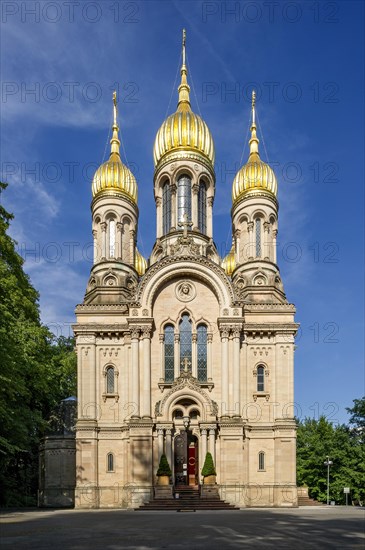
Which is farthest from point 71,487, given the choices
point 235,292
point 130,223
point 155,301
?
point 130,223

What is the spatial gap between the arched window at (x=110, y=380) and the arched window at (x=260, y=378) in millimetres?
8973

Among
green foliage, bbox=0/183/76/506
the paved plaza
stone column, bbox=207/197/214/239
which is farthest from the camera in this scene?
stone column, bbox=207/197/214/239

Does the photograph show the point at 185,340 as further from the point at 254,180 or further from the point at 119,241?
the point at 254,180

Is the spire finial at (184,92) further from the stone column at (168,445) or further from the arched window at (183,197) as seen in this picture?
the stone column at (168,445)

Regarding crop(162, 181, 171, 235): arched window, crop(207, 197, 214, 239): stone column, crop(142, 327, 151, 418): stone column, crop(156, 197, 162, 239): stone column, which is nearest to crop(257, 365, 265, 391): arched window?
crop(142, 327, 151, 418): stone column

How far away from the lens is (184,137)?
4578cm

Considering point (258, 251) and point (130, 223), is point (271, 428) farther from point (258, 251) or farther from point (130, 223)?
point (130, 223)

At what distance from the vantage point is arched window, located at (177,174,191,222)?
44938 millimetres

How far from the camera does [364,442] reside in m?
54.8

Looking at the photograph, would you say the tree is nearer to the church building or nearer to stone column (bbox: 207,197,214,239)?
the church building

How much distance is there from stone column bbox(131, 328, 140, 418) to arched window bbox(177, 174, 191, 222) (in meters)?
10.8

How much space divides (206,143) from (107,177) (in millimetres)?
7840

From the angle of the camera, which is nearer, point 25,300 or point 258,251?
point 25,300

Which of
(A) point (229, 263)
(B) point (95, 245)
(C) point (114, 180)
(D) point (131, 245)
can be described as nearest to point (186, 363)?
(D) point (131, 245)
